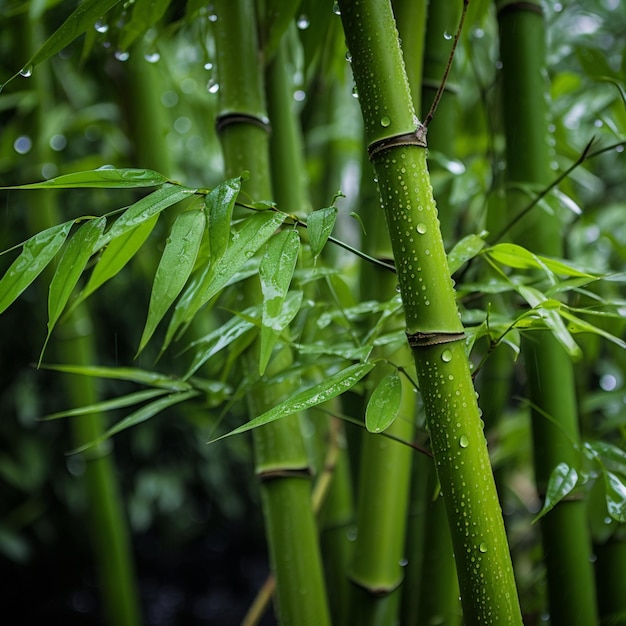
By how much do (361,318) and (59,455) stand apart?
1.12m

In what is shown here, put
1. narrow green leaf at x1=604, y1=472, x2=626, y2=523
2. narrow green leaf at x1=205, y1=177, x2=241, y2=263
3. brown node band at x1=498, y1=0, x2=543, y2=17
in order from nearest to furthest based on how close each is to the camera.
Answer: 1. narrow green leaf at x1=205, y1=177, x2=241, y2=263
2. narrow green leaf at x1=604, y1=472, x2=626, y2=523
3. brown node band at x1=498, y1=0, x2=543, y2=17

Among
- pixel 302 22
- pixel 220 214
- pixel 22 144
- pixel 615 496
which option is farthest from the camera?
pixel 22 144

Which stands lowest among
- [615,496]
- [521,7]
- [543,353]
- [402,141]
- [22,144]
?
[615,496]

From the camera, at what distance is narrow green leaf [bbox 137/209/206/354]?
33 cm

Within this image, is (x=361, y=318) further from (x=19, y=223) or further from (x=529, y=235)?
(x=19, y=223)

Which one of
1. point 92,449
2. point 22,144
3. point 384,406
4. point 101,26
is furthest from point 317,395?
point 22,144

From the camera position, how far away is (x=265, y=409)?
49 centimetres

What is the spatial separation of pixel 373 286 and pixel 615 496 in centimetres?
25

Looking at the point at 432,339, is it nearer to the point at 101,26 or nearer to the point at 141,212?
the point at 141,212

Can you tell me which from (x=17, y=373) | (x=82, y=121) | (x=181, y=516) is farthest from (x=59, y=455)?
(x=82, y=121)

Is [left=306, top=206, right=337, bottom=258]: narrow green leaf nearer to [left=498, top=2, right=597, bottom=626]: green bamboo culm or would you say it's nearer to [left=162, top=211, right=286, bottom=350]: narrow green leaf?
[left=162, top=211, right=286, bottom=350]: narrow green leaf

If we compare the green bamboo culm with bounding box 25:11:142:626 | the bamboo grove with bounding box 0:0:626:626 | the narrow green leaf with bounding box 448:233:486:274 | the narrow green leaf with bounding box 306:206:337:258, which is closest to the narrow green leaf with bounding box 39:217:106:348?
the bamboo grove with bounding box 0:0:626:626

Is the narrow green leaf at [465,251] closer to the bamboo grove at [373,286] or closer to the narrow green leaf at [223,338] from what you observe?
the bamboo grove at [373,286]

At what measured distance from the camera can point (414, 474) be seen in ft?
2.30
